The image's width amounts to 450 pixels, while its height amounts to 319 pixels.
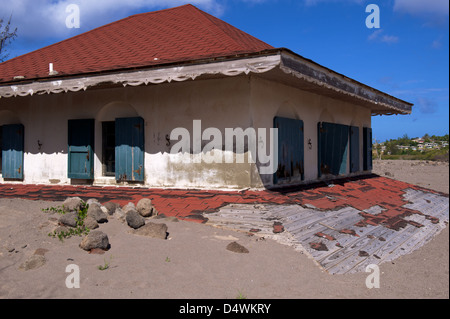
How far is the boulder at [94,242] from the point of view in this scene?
455 cm

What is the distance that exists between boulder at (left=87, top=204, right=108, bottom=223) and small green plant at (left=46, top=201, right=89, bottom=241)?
0.39 feet

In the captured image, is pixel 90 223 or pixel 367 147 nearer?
pixel 90 223

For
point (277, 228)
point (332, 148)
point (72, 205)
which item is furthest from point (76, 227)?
point (332, 148)

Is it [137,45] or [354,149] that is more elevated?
[137,45]

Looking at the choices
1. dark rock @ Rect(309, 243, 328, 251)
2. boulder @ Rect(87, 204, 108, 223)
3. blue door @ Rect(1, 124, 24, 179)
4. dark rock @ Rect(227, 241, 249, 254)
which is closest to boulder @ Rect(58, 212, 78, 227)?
boulder @ Rect(87, 204, 108, 223)

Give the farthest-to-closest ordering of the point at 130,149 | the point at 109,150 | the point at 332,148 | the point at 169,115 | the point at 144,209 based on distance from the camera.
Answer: the point at 332,148 → the point at 109,150 → the point at 130,149 → the point at 169,115 → the point at 144,209

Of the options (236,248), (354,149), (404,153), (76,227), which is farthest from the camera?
(404,153)

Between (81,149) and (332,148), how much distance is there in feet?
22.3

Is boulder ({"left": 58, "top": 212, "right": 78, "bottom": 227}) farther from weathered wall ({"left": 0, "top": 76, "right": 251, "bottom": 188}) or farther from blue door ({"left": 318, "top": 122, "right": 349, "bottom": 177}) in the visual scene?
blue door ({"left": 318, "top": 122, "right": 349, "bottom": 177})

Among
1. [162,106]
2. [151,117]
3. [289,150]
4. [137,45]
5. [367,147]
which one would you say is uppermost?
[137,45]

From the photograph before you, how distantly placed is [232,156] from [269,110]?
1311 mm

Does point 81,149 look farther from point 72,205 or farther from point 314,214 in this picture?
point 314,214

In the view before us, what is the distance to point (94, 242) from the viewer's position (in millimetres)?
4551

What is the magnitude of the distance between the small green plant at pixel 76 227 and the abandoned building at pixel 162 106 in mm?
2488
